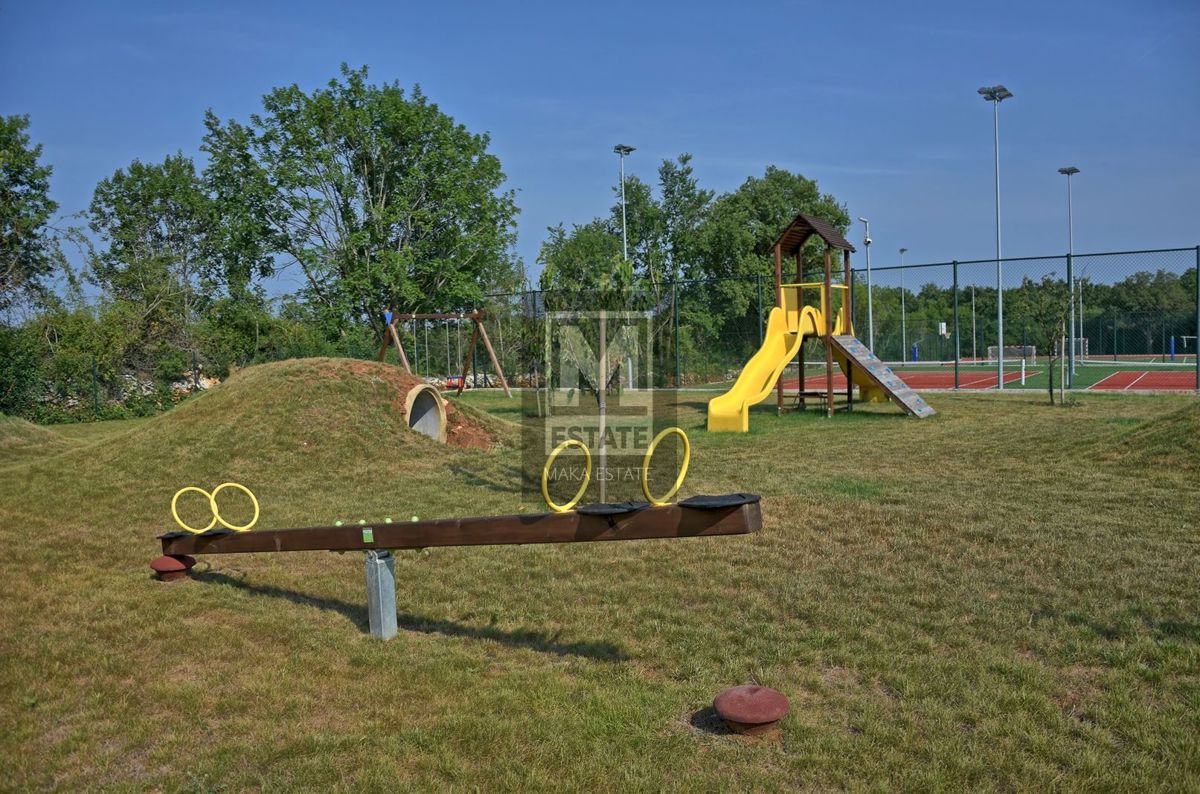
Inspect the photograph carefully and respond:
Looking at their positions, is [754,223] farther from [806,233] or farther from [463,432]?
[463,432]

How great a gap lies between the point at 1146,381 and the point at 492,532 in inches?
981

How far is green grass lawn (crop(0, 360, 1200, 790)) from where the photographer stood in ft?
10.6

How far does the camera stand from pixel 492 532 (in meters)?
4.36

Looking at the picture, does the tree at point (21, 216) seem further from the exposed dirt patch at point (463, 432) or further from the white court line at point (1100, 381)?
the white court line at point (1100, 381)

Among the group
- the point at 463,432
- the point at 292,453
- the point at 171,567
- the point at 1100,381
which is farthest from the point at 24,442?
the point at 1100,381

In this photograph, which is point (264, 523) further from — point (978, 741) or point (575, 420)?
point (575, 420)

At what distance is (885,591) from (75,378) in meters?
23.7

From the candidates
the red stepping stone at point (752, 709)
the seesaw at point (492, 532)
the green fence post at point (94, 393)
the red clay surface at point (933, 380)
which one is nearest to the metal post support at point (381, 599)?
the seesaw at point (492, 532)

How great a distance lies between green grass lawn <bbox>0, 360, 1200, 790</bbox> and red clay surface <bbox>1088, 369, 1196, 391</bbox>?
1365 centimetres

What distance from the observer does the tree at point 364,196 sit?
31594 mm

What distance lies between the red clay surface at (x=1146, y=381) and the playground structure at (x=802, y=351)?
8.00 meters

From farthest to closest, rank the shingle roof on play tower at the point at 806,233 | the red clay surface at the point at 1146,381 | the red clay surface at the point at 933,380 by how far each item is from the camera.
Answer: the red clay surface at the point at 933,380 < the red clay surface at the point at 1146,381 < the shingle roof on play tower at the point at 806,233

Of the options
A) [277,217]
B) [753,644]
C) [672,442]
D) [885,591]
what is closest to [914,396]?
[672,442]

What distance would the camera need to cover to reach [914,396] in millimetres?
15430
